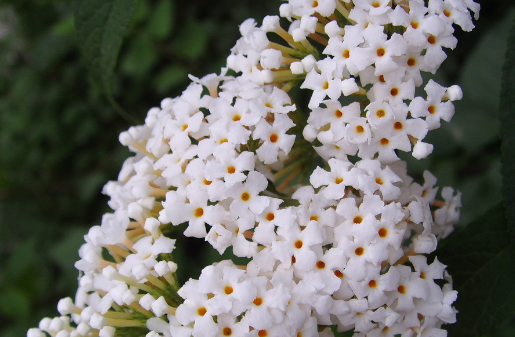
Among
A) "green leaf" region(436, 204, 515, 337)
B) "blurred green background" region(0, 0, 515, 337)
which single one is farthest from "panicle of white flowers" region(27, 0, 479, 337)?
"blurred green background" region(0, 0, 515, 337)

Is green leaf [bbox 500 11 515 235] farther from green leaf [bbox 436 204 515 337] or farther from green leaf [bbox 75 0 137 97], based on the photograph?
green leaf [bbox 75 0 137 97]

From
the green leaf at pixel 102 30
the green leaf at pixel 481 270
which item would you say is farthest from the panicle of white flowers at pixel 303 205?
the green leaf at pixel 102 30

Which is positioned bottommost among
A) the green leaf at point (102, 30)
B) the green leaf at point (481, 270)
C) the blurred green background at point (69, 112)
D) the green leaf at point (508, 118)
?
the green leaf at point (481, 270)

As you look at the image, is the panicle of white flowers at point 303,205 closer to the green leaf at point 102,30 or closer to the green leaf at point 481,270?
the green leaf at point 481,270

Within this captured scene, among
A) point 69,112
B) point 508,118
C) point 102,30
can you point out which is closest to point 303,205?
point 508,118

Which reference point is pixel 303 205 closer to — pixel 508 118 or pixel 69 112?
pixel 508 118
